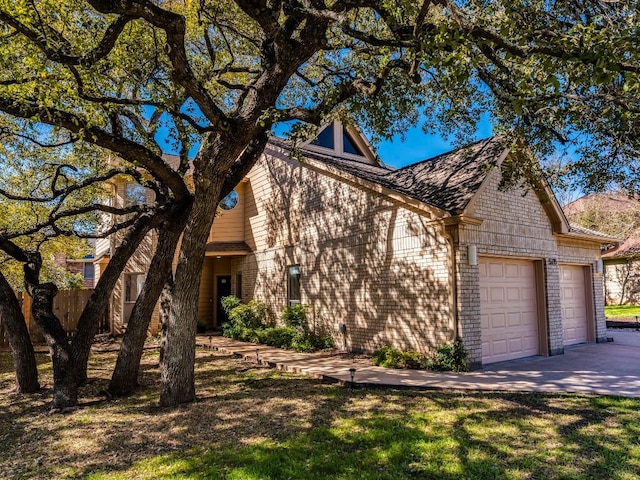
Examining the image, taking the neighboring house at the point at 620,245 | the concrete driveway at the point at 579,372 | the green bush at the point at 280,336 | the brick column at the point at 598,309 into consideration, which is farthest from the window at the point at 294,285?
the neighboring house at the point at 620,245

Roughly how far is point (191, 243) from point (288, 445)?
11.1 ft

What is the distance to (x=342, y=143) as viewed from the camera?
59.1 ft

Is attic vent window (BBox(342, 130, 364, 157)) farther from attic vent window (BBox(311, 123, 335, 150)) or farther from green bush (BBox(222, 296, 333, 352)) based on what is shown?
green bush (BBox(222, 296, 333, 352))

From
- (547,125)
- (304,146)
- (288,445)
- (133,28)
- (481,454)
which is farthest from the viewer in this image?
(304,146)

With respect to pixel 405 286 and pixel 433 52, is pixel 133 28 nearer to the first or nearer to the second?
pixel 433 52

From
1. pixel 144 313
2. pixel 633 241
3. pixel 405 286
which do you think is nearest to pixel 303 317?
pixel 405 286

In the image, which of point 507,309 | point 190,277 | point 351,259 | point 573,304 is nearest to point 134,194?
point 351,259

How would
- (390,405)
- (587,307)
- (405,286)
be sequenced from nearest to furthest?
(390,405) < (405,286) < (587,307)

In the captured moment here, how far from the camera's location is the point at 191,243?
6742mm

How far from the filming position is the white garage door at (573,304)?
40.8 ft

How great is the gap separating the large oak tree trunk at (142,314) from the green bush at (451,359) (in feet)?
18.9

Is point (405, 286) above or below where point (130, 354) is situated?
above

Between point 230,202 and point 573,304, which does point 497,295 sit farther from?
point 230,202

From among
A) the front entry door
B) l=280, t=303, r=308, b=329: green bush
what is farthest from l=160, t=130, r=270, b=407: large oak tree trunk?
the front entry door
